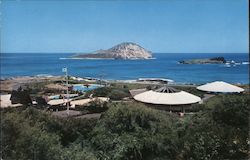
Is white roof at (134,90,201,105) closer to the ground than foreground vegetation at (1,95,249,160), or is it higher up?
closer to the ground

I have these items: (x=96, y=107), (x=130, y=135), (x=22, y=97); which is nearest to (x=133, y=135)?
(x=130, y=135)

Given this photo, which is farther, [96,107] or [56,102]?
[56,102]

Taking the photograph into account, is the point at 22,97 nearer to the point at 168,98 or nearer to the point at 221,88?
the point at 168,98

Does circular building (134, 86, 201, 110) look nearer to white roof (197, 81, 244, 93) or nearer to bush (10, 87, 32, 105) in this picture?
white roof (197, 81, 244, 93)

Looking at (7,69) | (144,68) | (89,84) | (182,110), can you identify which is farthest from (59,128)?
(144,68)

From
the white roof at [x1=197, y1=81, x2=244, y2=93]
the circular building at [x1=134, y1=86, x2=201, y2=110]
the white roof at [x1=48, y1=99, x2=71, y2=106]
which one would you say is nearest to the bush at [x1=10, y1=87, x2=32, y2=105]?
the white roof at [x1=48, y1=99, x2=71, y2=106]

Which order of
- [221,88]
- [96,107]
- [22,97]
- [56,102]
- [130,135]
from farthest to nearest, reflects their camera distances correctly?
[221,88], [56,102], [96,107], [22,97], [130,135]

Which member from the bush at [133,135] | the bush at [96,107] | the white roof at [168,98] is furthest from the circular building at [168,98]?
the bush at [133,135]

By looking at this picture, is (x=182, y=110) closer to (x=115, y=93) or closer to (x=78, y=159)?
(x=115, y=93)
